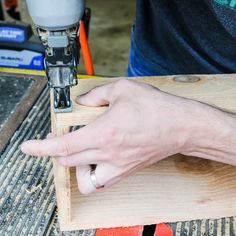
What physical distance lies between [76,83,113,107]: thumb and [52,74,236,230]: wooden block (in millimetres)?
42

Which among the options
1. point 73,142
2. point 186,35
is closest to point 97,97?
point 73,142

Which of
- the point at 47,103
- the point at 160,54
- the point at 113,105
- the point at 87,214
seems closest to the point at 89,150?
the point at 113,105

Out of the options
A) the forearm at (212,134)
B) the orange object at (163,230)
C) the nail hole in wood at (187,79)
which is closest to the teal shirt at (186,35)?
the nail hole in wood at (187,79)

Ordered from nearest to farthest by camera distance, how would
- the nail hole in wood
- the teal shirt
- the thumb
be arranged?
the thumb → the nail hole in wood → the teal shirt

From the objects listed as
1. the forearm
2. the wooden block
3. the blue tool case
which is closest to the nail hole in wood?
the wooden block

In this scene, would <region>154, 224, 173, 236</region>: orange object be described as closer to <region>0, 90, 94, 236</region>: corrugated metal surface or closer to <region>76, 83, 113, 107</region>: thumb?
<region>0, 90, 94, 236</region>: corrugated metal surface

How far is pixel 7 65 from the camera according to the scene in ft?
4.90

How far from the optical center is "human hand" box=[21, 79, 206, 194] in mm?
723

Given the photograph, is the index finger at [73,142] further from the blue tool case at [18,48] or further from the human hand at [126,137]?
the blue tool case at [18,48]

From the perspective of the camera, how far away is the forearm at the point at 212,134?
0.77m

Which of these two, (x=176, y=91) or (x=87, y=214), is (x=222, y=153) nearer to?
(x=176, y=91)

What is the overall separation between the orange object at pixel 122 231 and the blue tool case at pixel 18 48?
2.35 feet

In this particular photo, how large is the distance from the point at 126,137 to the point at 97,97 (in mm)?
115

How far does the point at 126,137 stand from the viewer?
0.72 metres
